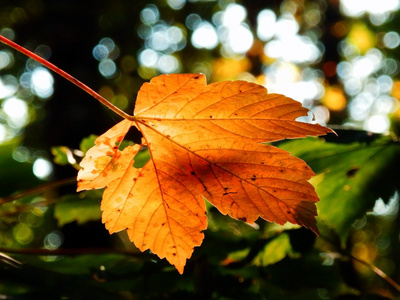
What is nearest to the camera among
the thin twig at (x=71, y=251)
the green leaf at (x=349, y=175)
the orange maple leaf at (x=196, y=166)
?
the orange maple leaf at (x=196, y=166)

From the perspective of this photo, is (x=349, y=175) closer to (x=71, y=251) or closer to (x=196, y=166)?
(x=196, y=166)

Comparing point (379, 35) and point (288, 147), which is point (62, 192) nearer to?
point (288, 147)

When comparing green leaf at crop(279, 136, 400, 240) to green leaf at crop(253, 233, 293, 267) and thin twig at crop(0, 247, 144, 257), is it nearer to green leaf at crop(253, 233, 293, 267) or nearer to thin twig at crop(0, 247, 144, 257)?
green leaf at crop(253, 233, 293, 267)

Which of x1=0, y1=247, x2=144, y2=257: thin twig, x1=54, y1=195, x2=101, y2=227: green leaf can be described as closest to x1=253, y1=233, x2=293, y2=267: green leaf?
x1=0, y1=247, x2=144, y2=257: thin twig

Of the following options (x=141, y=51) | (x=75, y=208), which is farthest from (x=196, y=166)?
(x=141, y=51)

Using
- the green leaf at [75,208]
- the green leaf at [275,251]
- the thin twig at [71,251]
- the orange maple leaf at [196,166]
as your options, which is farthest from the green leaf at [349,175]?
the green leaf at [75,208]

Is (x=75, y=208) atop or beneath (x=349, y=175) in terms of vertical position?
atop

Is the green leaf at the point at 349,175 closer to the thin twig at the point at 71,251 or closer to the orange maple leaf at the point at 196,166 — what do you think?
the orange maple leaf at the point at 196,166
